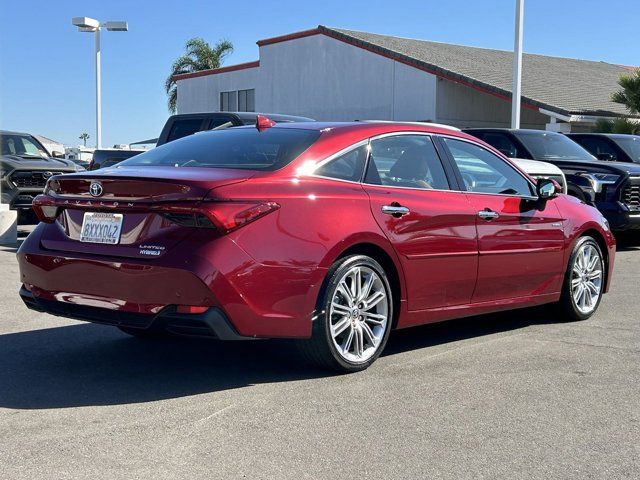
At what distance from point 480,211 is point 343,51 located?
107ft

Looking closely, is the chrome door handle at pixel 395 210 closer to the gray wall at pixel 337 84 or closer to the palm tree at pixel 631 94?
the palm tree at pixel 631 94

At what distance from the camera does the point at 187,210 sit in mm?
4637

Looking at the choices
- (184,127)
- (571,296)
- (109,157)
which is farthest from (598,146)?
(571,296)

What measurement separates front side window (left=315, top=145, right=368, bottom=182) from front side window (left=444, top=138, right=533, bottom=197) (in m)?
0.95

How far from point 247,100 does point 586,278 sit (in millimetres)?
37941

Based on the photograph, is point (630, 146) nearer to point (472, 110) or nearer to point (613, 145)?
point (613, 145)

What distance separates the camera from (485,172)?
21.5ft

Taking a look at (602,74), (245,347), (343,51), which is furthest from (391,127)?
(602,74)

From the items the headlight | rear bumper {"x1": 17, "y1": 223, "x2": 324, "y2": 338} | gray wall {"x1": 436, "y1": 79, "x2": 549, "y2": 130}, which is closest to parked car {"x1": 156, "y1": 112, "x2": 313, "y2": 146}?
the headlight

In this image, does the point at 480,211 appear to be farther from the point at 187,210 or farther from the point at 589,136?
the point at 589,136

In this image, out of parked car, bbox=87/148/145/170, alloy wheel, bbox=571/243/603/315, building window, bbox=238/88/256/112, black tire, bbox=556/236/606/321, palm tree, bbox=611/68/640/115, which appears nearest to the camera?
black tire, bbox=556/236/606/321

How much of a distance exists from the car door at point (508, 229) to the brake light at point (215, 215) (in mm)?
2025

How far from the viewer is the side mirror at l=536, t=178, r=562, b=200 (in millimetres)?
6723

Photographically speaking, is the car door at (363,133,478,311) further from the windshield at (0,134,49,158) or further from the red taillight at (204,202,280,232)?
the windshield at (0,134,49,158)
